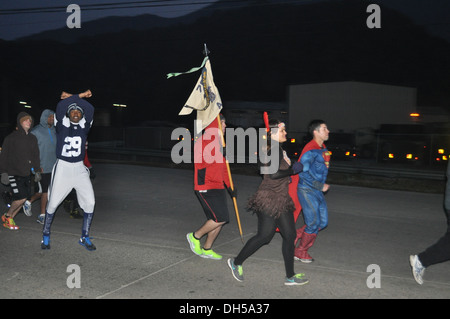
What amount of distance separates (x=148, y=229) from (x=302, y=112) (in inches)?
839

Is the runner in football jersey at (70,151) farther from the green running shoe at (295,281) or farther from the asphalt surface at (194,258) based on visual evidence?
the green running shoe at (295,281)

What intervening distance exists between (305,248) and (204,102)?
2.35m

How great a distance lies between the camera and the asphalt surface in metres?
4.75

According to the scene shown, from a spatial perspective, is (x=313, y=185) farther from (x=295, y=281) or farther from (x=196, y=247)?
(x=196, y=247)

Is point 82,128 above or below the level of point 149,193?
above

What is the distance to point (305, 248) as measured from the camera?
5824 mm

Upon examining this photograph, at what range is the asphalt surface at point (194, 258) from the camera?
4750mm

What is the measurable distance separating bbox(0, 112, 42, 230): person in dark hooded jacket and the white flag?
2.72 metres

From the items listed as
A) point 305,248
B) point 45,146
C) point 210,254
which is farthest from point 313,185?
point 45,146

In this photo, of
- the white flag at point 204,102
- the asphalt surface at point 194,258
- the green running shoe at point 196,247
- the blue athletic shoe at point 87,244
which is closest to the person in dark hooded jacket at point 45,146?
the asphalt surface at point 194,258

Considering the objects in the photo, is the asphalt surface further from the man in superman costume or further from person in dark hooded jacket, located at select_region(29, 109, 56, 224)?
person in dark hooded jacket, located at select_region(29, 109, 56, 224)
